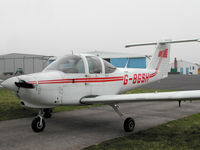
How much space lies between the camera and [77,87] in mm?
6484

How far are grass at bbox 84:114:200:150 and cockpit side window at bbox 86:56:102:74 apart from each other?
2222 mm

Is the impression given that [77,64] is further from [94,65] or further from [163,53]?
[163,53]

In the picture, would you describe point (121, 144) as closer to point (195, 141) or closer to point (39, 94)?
point (195, 141)

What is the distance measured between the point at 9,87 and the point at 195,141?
185 inches

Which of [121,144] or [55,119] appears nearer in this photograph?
[121,144]

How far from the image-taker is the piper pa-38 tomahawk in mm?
5570

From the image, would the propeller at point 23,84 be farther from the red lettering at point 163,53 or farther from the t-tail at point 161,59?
the red lettering at point 163,53

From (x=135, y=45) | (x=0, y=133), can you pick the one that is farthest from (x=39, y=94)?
(x=135, y=45)

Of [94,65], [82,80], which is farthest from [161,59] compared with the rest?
[82,80]

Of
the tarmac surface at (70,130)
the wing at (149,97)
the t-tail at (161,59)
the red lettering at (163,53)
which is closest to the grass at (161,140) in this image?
the tarmac surface at (70,130)

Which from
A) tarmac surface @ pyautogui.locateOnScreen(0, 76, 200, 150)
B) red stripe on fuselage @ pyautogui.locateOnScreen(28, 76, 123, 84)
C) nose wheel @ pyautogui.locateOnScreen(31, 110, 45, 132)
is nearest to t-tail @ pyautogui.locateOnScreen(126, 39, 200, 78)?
tarmac surface @ pyautogui.locateOnScreen(0, 76, 200, 150)

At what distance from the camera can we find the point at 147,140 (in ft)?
17.7

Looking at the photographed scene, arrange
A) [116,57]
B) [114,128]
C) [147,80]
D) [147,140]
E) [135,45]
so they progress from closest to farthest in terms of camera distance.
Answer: [147,140] < [114,128] < [147,80] < [135,45] < [116,57]

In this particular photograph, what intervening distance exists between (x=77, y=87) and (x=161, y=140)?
2689 mm
